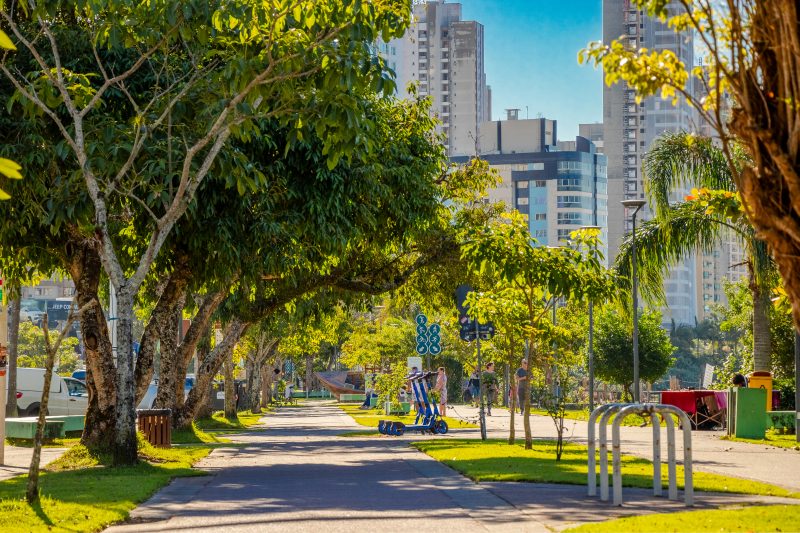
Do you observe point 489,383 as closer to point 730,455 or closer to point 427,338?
point 427,338

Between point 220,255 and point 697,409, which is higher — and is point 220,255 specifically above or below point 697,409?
above

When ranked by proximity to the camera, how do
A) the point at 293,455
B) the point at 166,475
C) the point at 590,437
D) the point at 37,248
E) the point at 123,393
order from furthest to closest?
1. the point at 293,455
2. the point at 37,248
3. the point at 123,393
4. the point at 166,475
5. the point at 590,437

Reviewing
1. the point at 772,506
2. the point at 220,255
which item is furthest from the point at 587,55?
the point at 220,255

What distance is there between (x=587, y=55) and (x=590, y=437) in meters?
5.70

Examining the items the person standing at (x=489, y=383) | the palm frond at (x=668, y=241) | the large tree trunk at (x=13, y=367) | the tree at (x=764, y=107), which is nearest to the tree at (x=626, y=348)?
the person standing at (x=489, y=383)

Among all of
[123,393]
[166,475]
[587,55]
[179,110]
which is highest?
[179,110]

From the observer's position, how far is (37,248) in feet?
71.5

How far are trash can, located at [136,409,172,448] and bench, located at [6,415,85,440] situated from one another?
5252mm

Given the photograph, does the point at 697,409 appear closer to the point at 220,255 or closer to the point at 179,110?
the point at 220,255

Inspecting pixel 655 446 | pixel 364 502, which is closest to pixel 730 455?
pixel 655 446

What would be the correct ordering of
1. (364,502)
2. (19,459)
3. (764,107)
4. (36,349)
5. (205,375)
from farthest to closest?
(36,349)
(205,375)
(19,459)
(364,502)
(764,107)

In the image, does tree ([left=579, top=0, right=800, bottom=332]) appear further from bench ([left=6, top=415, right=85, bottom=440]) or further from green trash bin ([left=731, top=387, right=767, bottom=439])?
bench ([left=6, top=415, right=85, bottom=440])

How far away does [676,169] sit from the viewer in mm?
32438

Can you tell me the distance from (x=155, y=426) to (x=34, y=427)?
6576 mm
